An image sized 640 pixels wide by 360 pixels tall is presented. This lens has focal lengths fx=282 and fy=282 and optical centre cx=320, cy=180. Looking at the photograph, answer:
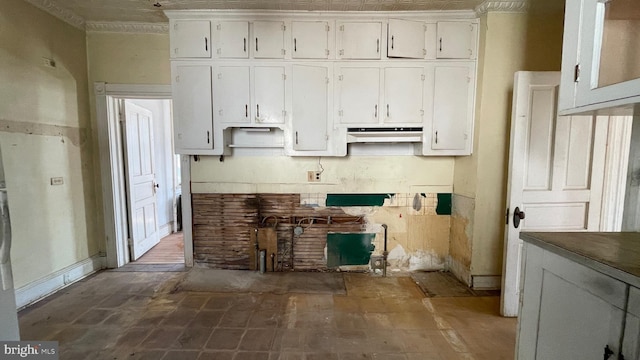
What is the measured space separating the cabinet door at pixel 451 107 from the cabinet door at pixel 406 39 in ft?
0.88

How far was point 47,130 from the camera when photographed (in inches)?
106

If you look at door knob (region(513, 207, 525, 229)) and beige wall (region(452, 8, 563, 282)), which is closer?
door knob (region(513, 207, 525, 229))

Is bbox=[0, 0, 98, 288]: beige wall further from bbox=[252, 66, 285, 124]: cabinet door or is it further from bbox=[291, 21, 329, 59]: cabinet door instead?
bbox=[291, 21, 329, 59]: cabinet door

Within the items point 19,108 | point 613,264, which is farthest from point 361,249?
point 19,108

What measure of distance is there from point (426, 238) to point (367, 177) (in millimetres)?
983

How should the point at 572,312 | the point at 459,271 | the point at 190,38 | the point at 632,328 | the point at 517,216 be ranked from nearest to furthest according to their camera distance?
the point at 632,328
the point at 572,312
the point at 517,216
the point at 190,38
the point at 459,271

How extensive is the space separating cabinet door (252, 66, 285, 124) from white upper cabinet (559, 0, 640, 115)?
2214 millimetres

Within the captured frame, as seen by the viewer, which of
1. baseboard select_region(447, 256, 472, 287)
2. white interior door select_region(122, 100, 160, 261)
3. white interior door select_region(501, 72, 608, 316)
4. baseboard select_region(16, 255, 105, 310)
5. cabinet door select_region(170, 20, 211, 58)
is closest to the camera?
white interior door select_region(501, 72, 608, 316)

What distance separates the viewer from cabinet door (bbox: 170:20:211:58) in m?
2.77

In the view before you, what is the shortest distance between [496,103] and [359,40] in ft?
4.75

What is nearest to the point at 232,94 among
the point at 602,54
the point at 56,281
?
the point at 56,281

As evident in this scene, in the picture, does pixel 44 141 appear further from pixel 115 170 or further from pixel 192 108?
pixel 192 108

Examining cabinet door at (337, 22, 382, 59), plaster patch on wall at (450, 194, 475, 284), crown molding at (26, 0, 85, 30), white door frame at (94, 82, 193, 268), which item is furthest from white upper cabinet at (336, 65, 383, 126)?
crown molding at (26, 0, 85, 30)

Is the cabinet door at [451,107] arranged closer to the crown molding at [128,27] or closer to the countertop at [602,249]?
the countertop at [602,249]
